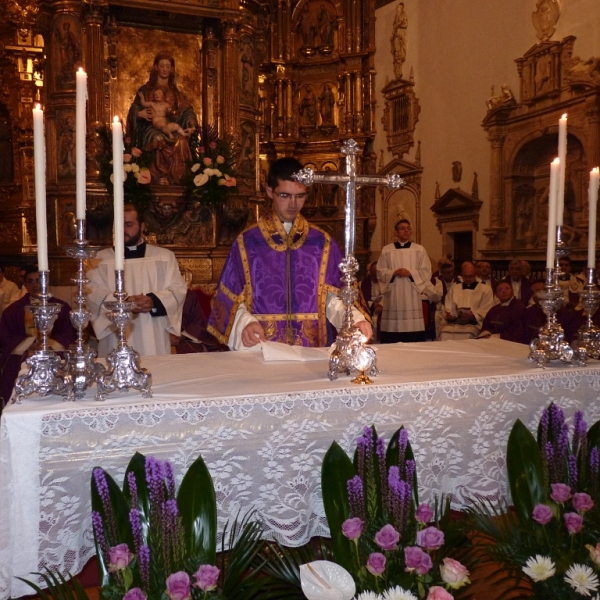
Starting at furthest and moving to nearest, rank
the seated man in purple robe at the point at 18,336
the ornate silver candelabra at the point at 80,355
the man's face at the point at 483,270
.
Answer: the man's face at the point at 483,270
the seated man in purple robe at the point at 18,336
the ornate silver candelabra at the point at 80,355

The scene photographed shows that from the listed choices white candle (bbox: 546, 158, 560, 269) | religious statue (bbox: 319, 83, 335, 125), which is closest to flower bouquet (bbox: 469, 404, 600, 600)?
white candle (bbox: 546, 158, 560, 269)

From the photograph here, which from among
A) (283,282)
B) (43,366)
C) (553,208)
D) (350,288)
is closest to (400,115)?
(283,282)

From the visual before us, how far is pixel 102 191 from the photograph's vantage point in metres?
9.98

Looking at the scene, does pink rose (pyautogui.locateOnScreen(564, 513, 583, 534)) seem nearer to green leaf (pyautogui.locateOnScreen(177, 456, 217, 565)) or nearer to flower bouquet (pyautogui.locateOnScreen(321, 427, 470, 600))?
flower bouquet (pyautogui.locateOnScreen(321, 427, 470, 600))

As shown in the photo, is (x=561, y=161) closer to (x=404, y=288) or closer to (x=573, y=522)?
(x=573, y=522)

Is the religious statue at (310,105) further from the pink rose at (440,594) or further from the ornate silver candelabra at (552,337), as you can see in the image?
the pink rose at (440,594)

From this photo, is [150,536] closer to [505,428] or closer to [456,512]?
[456,512]

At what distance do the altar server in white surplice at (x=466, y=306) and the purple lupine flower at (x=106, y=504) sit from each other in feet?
23.4

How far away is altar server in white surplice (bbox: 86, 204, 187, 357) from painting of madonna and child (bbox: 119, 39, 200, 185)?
17.2 ft

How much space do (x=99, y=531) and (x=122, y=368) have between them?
0.62 meters

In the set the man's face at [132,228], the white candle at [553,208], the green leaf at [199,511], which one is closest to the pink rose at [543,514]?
the green leaf at [199,511]

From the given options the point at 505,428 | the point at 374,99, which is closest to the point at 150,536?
the point at 505,428

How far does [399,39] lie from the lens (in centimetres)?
1853

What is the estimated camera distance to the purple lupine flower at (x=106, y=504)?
212 centimetres
